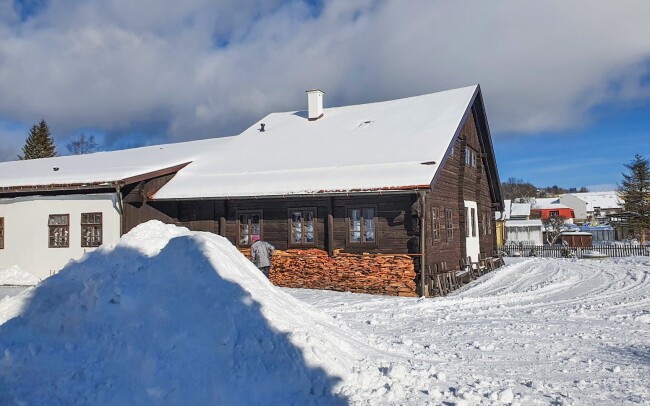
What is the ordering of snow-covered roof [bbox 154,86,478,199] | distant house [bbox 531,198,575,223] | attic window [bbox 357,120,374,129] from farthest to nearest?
1. distant house [bbox 531,198,575,223]
2. attic window [bbox 357,120,374,129]
3. snow-covered roof [bbox 154,86,478,199]

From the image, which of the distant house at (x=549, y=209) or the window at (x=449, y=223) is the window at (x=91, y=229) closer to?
the window at (x=449, y=223)

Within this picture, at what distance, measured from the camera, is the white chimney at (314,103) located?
21641mm

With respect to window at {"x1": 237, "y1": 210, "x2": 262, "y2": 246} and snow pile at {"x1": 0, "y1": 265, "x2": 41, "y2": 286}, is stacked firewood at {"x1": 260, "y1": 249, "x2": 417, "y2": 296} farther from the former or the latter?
snow pile at {"x1": 0, "y1": 265, "x2": 41, "y2": 286}

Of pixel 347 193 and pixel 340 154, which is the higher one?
pixel 340 154

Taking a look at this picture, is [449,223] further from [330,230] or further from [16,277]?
[16,277]

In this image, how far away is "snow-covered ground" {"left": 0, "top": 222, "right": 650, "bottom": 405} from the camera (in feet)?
17.1

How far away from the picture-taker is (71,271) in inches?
286

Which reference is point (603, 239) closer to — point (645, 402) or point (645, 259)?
point (645, 259)

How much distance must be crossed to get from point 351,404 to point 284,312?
2.15 metres

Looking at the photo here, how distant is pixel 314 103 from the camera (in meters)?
21.8

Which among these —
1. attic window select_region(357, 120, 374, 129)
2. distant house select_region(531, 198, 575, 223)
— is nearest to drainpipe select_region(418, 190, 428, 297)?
attic window select_region(357, 120, 374, 129)

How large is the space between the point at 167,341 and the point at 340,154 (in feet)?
38.0

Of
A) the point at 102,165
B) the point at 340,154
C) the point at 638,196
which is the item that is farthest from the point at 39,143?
the point at 638,196

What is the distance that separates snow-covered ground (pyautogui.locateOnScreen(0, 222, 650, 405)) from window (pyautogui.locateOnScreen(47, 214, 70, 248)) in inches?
405
